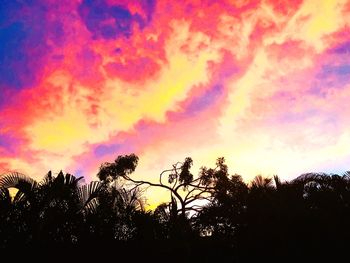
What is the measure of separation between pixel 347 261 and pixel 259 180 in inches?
189

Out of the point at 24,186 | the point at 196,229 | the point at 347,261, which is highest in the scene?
the point at 24,186

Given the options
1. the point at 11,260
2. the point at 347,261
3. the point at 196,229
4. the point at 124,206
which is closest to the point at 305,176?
the point at 347,261

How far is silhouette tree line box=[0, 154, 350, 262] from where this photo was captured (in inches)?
410

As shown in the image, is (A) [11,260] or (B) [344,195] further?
A: (B) [344,195]

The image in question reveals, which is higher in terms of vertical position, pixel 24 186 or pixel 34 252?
pixel 24 186

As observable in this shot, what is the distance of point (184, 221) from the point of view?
13836 mm

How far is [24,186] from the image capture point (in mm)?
10703

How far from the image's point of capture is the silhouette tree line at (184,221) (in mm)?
10414

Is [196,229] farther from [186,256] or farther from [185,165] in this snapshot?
[185,165]

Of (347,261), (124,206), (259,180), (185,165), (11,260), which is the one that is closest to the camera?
(11,260)

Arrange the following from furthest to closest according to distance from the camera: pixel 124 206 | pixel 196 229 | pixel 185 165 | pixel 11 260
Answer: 1. pixel 185 165
2. pixel 196 229
3. pixel 124 206
4. pixel 11 260

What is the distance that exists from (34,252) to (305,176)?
10461 millimetres

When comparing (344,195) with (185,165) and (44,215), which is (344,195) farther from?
(185,165)

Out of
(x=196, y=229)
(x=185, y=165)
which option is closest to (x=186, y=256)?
(x=196, y=229)
